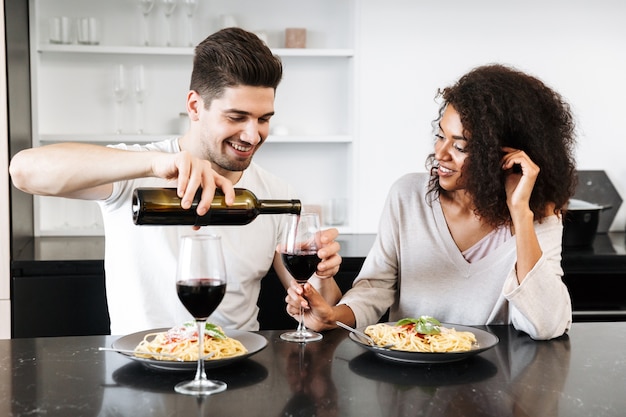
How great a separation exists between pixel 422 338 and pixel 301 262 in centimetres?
30

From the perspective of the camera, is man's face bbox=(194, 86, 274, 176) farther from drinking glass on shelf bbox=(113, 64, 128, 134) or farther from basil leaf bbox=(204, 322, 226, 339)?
drinking glass on shelf bbox=(113, 64, 128, 134)

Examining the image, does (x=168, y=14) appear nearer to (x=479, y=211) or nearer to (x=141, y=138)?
(x=141, y=138)

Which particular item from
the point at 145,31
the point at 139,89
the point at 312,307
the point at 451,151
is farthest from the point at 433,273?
the point at 145,31

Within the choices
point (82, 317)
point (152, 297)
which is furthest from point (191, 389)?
point (82, 317)

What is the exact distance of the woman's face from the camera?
2148 millimetres

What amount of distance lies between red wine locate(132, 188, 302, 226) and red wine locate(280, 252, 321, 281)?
0.10 metres

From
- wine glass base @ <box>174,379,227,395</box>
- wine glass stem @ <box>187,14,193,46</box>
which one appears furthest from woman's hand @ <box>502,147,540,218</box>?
wine glass stem @ <box>187,14,193,46</box>

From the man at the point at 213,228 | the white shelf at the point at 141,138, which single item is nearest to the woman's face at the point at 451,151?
the man at the point at 213,228

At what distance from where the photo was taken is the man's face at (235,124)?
2.14 m

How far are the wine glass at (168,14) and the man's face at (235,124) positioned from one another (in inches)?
62.6

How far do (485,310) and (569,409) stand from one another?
843mm

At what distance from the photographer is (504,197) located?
2178 millimetres

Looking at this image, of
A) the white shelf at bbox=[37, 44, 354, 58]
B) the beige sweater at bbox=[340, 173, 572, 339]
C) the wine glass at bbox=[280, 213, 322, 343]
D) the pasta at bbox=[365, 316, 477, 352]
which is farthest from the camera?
the white shelf at bbox=[37, 44, 354, 58]

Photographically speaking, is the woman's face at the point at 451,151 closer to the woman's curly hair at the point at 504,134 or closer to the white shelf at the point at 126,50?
the woman's curly hair at the point at 504,134
